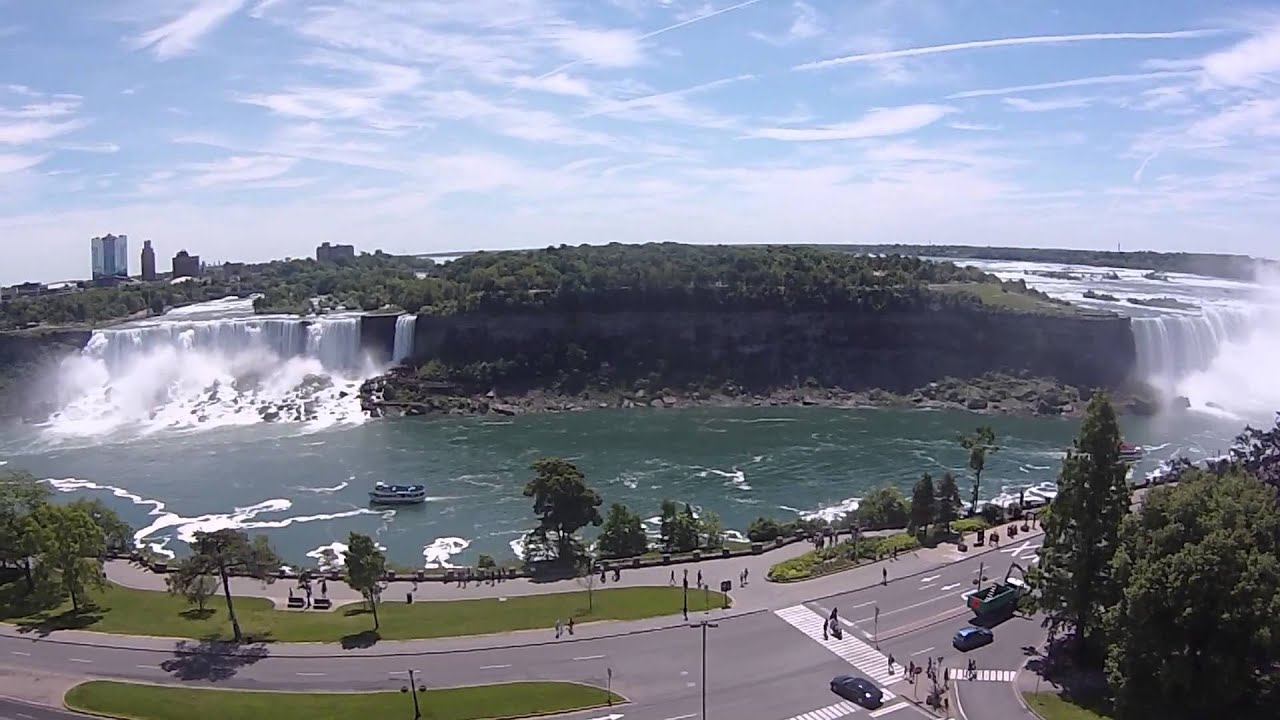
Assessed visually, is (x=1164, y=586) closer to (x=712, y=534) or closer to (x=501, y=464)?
(x=712, y=534)

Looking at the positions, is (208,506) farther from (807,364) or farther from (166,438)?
(807,364)

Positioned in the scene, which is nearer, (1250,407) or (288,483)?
(288,483)

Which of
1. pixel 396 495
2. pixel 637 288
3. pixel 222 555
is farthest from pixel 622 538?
pixel 637 288

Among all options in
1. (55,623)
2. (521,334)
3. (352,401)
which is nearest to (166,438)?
(352,401)

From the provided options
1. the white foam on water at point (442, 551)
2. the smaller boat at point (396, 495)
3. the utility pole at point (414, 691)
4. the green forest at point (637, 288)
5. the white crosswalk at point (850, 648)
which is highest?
the green forest at point (637, 288)

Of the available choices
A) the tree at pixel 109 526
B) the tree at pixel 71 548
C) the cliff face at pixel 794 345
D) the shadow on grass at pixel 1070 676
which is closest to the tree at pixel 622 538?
the shadow on grass at pixel 1070 676

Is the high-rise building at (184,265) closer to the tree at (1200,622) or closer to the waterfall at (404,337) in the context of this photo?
the waterfall at (404,337)
